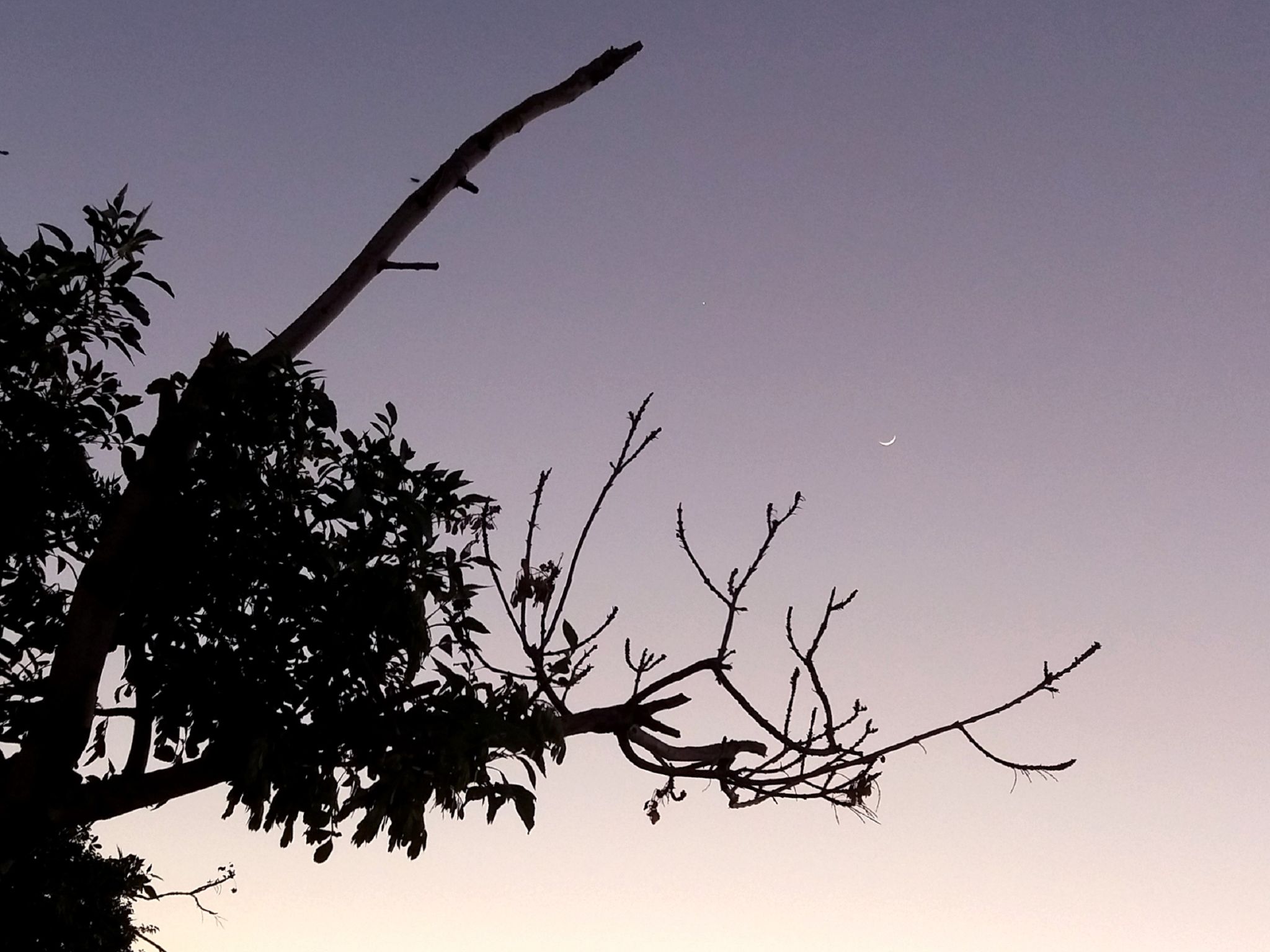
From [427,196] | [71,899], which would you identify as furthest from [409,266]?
[71,899]

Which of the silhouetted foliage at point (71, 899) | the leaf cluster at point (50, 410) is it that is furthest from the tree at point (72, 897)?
the leaf cluster at point (50, 410)

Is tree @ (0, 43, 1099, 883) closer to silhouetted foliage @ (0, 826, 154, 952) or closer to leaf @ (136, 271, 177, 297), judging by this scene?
leaf @ (136, 271, 177, 297)

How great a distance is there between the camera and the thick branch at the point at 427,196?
5.76m

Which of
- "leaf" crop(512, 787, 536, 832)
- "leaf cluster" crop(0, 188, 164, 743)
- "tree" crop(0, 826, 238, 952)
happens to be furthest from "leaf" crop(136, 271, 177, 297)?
"tree" crop(0, 826, 238, 952)

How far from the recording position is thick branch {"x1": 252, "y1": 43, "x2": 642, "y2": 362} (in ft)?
18.9

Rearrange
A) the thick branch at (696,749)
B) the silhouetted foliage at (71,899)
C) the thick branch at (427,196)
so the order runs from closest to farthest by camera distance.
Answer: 1. the thick branch at (696,749)
2. the thick branch at (427,196)
3. the silhouetted foliage at (71,899)

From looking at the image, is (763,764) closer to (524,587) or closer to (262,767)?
(524,587)

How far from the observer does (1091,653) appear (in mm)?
3152

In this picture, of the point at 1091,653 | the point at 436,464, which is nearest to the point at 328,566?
the point at 436,464

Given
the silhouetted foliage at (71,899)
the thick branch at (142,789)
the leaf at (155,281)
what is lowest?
the thick branch at (142,789)

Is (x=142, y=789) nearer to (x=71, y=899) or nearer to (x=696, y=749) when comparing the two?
(x=696, y=749)

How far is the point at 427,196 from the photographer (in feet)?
19.9

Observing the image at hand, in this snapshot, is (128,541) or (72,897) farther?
(72,897)

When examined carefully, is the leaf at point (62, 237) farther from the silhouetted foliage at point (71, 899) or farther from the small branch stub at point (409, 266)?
the silhouetted foliage at point (71, 899)
